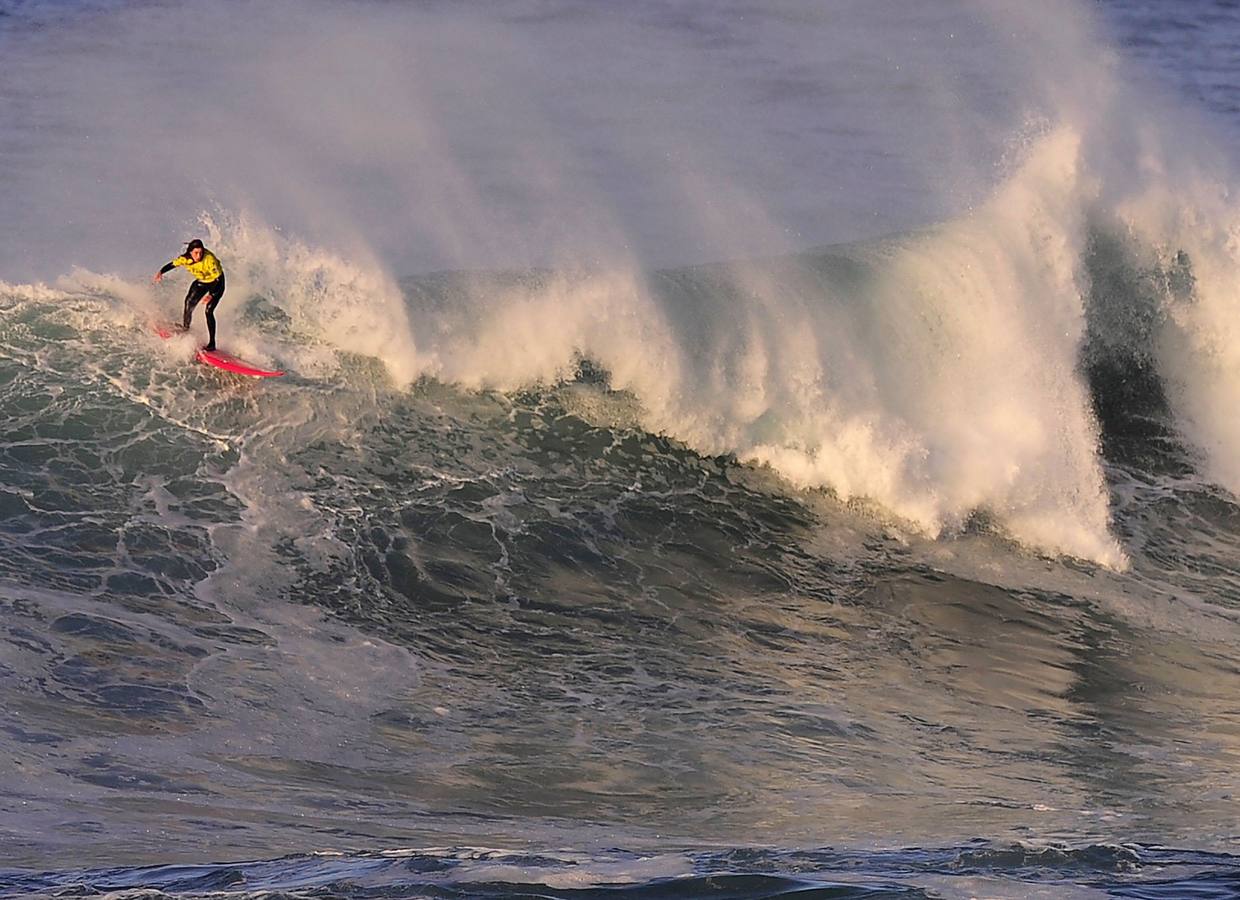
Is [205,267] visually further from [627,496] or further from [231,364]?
[627,496]

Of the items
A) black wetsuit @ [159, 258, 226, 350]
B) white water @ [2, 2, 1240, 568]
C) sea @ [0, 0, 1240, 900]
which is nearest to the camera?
sea @ [0, 0, 1240, 900]

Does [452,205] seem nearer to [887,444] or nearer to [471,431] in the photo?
[471,431]

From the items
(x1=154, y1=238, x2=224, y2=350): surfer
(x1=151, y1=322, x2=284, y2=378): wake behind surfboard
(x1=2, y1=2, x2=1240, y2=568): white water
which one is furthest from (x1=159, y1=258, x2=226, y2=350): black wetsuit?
(x1=2, y1=2, x2=1240, y2=568): white water

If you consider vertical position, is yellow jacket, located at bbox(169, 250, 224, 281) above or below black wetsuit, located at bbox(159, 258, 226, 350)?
above

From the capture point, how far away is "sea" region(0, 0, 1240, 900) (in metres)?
7.16

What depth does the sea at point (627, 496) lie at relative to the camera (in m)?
7.16

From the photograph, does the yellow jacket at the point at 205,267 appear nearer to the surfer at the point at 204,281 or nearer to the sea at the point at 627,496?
the surfer at the point at 204,281

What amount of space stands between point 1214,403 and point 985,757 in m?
8.32

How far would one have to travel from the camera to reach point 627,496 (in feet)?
41.9

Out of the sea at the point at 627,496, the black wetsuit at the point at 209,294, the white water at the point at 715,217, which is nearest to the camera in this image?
the sea at the point at 627,496

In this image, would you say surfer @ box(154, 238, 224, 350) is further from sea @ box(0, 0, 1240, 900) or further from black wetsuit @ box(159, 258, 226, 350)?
sea @ box(0, 0, 1240, 900)

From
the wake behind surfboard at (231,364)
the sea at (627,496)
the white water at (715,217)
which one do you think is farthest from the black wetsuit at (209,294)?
the white water at (715,217)

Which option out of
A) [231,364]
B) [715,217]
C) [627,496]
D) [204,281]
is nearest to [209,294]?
[204,281]

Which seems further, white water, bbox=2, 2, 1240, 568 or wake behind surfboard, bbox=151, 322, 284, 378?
white water, bbox=2, 2, 1240, 568
